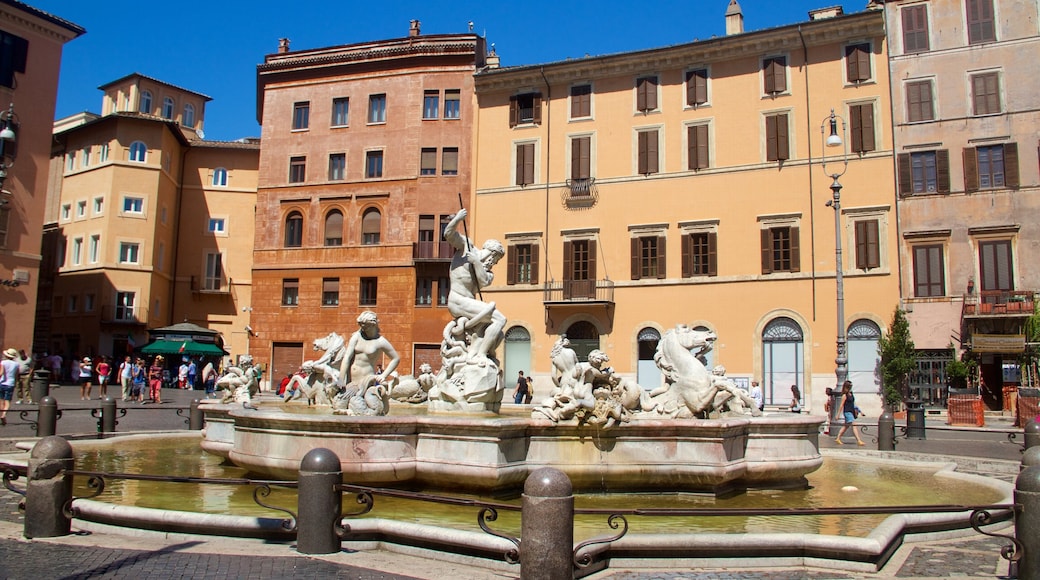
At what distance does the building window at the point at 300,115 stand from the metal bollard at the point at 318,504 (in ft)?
128

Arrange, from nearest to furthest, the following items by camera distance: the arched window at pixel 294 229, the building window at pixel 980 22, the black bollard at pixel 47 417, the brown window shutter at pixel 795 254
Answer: the black bollard at pixel 47 417
the building window at pixel 980 22
the brown window shutter at pixel 795 254
the arched window at pixel 294 229

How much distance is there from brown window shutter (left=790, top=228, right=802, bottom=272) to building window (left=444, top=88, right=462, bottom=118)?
1697cm

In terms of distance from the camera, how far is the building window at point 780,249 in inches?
1273

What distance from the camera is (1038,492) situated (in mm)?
5578

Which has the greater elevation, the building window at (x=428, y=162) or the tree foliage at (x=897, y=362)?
the building window at (x=428, y=162)

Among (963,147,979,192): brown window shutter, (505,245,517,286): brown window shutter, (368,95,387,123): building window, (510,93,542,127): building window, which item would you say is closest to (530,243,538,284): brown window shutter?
(505,245,517,286): brown window shutter

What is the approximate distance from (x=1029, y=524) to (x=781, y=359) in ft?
90.2

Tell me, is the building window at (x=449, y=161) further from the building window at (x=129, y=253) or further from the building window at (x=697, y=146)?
the building window at (x=129, y=253)

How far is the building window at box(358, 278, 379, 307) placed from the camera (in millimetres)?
39531

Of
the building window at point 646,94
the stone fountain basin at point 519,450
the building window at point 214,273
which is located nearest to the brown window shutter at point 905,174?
the building window at point 646,94

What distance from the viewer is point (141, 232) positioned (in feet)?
149

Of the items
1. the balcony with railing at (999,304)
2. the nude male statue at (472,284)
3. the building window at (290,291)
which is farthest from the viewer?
the building window at (290,291)

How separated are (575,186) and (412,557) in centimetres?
3140

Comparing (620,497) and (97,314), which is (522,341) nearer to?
(97,314)
